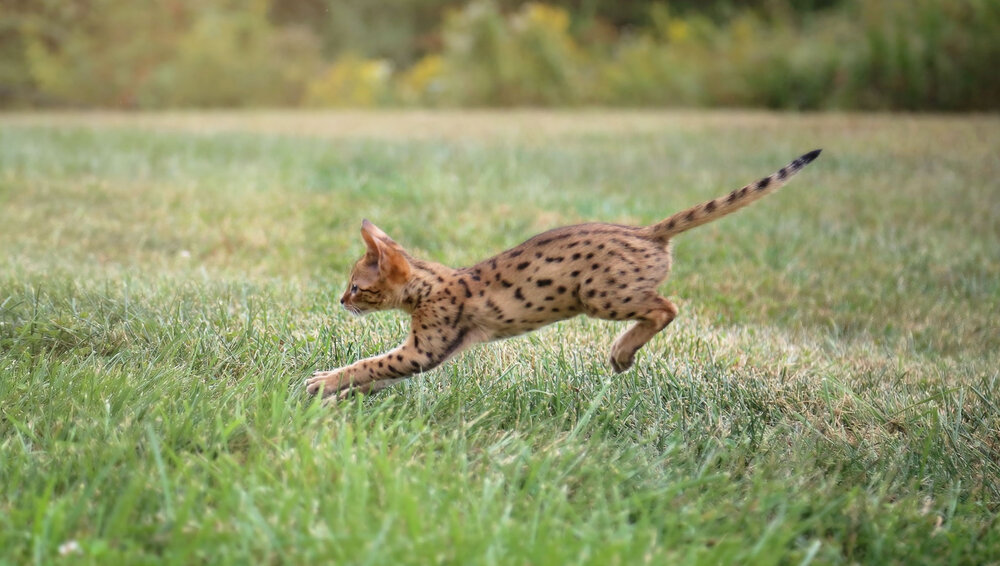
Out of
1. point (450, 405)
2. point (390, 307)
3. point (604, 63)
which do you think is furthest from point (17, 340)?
point (604, 63)

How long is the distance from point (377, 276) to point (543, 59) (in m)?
Answer: 16.4

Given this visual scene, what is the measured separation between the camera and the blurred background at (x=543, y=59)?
1628 centimetres

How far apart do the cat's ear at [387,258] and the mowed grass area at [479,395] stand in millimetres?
430

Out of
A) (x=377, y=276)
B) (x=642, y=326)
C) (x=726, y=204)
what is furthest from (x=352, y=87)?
(x=726, y=204)

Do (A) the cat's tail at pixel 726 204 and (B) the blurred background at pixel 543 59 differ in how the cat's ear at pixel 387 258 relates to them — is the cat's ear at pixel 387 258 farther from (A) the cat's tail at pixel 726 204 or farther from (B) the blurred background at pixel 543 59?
(B) the blurred background at pixel 543 59

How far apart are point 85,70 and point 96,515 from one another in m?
20.2

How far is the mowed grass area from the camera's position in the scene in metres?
2.69

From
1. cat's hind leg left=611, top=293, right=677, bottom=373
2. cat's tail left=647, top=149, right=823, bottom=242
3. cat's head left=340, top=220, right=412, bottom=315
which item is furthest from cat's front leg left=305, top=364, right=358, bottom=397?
cat's tail left=647, top=149, right=823, bottom=242

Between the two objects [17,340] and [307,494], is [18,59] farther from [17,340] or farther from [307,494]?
[307,494]

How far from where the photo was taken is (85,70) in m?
20.8

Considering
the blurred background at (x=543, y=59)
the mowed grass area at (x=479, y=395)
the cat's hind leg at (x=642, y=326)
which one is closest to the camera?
the mowed grass area at (x=479, y=395)

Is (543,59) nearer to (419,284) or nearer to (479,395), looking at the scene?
(419,284)

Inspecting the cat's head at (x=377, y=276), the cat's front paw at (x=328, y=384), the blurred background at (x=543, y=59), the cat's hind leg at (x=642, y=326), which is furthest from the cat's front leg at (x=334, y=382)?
the blurred background at (x=543, y=59)

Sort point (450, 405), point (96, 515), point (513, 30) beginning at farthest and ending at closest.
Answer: point (513, 30) → point (450, 405) → point (96, 515)
